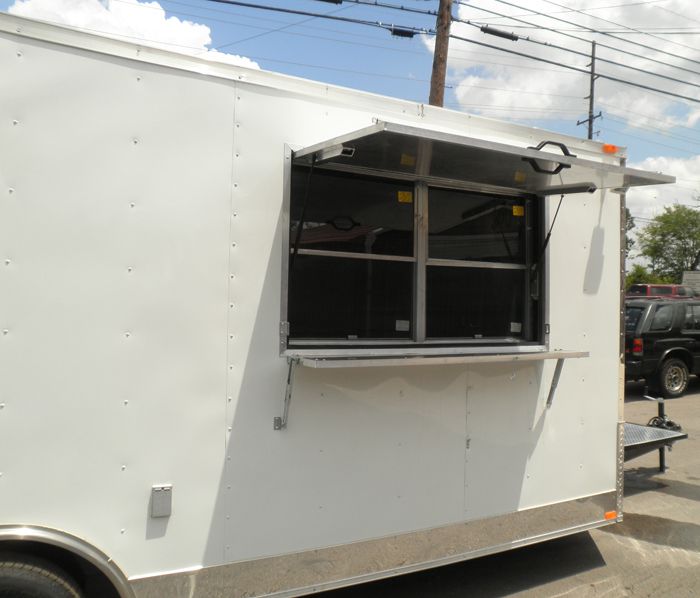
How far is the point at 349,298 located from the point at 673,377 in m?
10.3

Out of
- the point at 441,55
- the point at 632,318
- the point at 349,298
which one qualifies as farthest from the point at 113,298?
the point at 632,318

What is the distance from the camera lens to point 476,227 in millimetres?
3898

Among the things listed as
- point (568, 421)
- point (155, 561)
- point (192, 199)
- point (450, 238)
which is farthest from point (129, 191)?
point (568, 421)

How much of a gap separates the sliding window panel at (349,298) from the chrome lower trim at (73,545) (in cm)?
127

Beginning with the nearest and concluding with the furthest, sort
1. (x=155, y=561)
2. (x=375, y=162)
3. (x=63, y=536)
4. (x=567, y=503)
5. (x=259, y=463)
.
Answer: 1. (x=63, y=536)
2. (x=155, y=561)
3. (x=259, y=463)
4. (x=375, y=162)
5. (x=567, y=503)

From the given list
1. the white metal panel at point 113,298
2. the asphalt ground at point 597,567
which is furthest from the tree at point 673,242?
the white metal panel at point 113,298

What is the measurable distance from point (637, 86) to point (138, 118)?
52.7 feet

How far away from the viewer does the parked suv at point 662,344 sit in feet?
37.1

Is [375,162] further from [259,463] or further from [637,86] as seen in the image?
[637,86]

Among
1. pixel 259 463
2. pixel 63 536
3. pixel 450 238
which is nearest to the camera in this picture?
pixel 63 536

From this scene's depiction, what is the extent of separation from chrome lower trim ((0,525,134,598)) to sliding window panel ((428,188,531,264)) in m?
2.21

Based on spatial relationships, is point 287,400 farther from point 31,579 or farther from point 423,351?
point 31,579

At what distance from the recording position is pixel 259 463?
2.96m

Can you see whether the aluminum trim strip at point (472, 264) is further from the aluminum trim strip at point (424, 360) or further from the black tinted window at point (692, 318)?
the black tinted window at point (692, 318)
